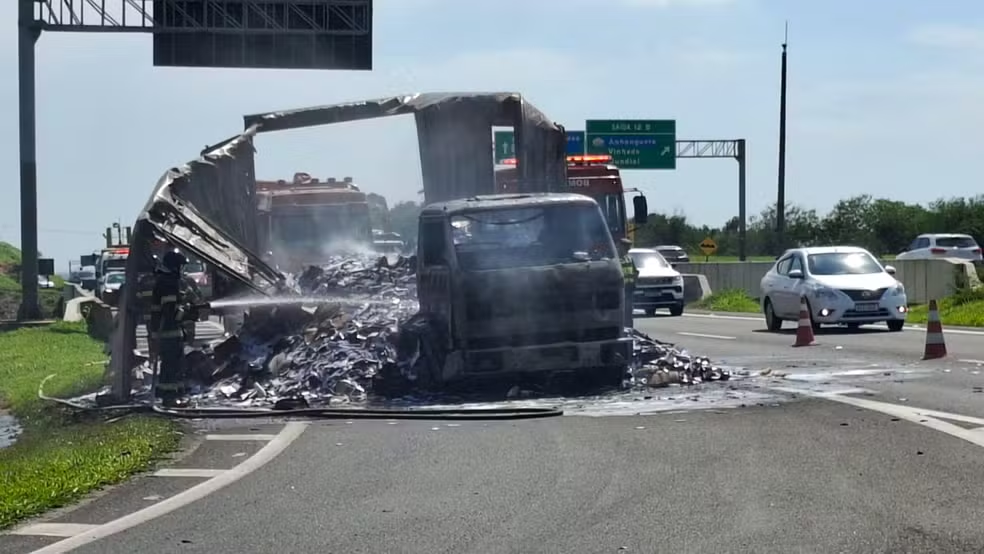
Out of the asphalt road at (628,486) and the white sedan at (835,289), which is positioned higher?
the white sedan at (835,289)

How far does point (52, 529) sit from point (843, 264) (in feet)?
64.1

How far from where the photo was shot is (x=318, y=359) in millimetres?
16250

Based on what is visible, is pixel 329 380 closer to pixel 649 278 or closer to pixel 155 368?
pixel 155 368

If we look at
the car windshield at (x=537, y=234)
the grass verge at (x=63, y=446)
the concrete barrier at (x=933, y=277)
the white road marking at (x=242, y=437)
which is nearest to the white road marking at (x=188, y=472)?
the grass verge at (x=63, y=446)

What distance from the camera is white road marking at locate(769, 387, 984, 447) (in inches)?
428

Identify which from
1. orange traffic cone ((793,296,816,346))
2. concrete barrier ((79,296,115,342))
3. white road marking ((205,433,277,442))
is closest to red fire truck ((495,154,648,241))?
orange traffic cone ((793,296,816,346))

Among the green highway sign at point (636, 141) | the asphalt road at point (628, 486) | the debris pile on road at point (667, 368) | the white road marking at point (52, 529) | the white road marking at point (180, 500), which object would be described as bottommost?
the white road marking at point (52, 529)

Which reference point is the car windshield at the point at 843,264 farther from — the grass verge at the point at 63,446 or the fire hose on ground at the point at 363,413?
the fire hose on ground at the point at 363,413

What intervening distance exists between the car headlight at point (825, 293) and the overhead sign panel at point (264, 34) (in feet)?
43.6

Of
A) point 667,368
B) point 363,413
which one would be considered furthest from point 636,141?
point 363,413

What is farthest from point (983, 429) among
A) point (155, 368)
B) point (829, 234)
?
point (829, 234)

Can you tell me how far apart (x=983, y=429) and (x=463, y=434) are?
416cm

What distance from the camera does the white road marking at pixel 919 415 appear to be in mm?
10859

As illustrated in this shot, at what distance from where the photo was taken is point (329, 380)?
1577 cm
